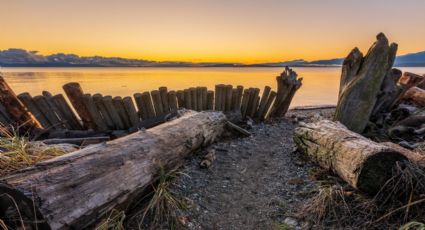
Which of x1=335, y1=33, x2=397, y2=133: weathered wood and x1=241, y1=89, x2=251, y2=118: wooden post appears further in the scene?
x1=241, y1=89, x2=251, y2=118: wooden post

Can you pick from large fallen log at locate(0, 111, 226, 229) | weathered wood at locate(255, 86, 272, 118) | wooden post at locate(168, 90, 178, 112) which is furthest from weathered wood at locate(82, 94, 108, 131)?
weathered wood at locate(255, 86, 272, 118)

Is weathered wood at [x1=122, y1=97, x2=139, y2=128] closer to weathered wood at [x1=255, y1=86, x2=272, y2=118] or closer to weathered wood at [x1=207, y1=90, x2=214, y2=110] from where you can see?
weathered wood at [x1=207, y1=90, x2=214, y2=110]

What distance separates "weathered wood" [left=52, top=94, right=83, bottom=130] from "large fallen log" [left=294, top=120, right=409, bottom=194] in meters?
4.76

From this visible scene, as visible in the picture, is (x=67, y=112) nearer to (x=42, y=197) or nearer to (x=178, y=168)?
(x=178, y=168)

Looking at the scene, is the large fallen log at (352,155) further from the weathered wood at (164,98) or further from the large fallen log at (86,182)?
the weathered wood at (164,98)

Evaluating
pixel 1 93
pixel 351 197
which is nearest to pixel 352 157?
pixel 351 197

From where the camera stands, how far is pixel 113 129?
20.4 feet

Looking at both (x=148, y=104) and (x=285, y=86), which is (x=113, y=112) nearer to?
(x=148, y=104)

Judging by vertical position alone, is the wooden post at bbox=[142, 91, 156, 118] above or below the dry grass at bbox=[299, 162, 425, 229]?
above

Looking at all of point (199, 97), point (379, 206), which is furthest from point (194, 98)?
point (379, 206)

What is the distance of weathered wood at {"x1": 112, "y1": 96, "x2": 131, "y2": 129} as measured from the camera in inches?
240

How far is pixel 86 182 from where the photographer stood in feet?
8.50

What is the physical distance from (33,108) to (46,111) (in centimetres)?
25

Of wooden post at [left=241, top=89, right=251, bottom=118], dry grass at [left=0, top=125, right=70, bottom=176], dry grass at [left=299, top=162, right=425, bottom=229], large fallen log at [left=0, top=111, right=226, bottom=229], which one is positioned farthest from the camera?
wooden post at [left=241, top=89, right=251, bottom=118]
